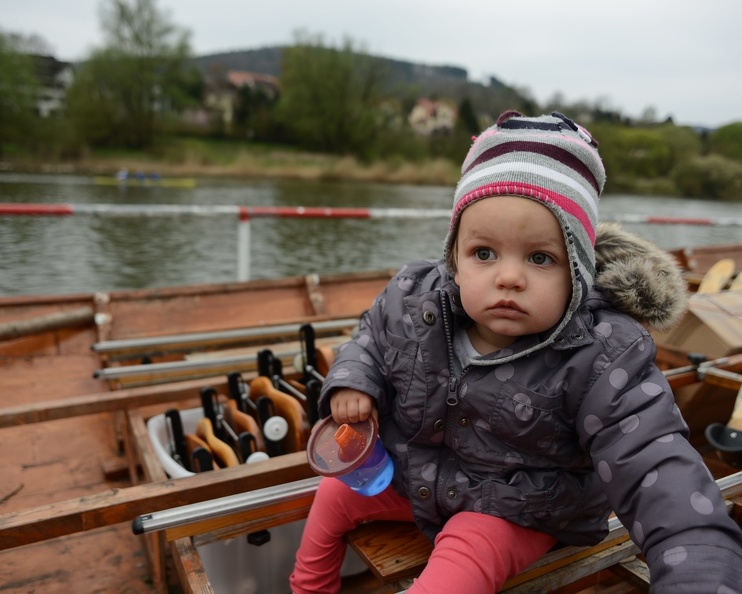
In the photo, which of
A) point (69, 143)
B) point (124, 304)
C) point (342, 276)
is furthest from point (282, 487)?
point (69, 143)

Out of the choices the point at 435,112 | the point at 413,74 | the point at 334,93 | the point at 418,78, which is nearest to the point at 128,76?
the point at 334,93

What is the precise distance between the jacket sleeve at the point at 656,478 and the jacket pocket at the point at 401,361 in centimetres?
39

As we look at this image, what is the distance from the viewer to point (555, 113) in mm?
1442

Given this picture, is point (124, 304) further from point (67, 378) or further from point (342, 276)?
point (342, 276)

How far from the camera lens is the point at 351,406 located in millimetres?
1461

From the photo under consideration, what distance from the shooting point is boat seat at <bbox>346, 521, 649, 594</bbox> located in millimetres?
1440

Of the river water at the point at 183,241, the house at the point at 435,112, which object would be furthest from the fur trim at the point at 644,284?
the house at the point at 435,112

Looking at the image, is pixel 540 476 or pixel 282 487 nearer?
pixel 540 476

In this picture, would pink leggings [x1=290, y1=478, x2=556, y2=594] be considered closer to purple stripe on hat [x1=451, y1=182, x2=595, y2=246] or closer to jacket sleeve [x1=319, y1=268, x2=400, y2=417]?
jacket sleeve [x1=319, y1=268, x2=400, y2=417]

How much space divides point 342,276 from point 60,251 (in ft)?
30.8

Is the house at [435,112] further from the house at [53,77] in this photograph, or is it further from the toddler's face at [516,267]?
the toddler's face at [516,267]

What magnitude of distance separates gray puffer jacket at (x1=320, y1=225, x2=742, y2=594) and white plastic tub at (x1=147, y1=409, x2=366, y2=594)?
25.4 inches

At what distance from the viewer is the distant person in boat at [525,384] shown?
1.18 metres

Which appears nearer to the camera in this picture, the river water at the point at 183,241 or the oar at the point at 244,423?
the oar at the point at 244,423
